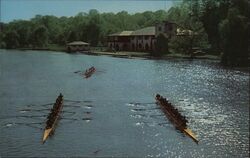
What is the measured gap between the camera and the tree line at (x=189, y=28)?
9238 centimetres

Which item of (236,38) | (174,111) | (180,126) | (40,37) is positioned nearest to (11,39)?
(40,37)

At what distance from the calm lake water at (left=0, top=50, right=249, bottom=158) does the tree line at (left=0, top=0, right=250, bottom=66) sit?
1762 cm

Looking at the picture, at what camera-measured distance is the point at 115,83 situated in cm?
6650

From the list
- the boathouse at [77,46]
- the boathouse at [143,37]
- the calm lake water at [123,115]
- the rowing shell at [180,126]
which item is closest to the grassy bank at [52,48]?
the boathouse at [77,46]

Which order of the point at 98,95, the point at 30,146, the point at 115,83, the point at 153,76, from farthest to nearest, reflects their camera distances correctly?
the point at 153,76 → the point at 115,83 → the point at 98,95 → the point at 30,146

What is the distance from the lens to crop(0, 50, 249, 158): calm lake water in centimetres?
3089

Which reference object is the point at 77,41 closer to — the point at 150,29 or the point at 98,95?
the point at 150,29

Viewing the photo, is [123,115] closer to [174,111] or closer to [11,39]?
[174,111]

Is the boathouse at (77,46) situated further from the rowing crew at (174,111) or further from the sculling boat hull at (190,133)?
the sculling boat hull at (190,133)

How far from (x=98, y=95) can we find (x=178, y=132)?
2083cm

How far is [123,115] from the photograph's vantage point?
41.8 m

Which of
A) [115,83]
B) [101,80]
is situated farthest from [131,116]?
[101,80]

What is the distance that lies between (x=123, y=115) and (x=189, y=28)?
83.6m

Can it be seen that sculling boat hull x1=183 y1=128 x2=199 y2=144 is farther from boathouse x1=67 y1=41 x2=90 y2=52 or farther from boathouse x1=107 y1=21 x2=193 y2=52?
boathouse x1=67 y1=41 x2=90 y2=52
